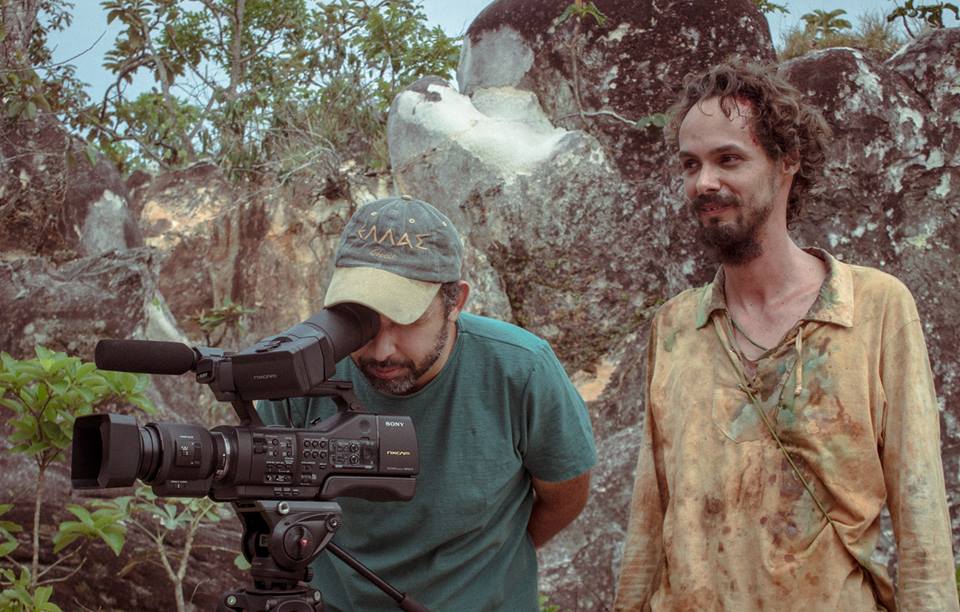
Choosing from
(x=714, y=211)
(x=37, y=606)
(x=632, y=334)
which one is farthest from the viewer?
(x=632, y=334)

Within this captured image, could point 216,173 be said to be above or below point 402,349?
above

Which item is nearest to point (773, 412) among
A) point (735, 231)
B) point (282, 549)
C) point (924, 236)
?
point (735, 231)

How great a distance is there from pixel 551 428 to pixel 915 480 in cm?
85

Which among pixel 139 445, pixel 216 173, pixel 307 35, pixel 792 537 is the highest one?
pixel 307 35

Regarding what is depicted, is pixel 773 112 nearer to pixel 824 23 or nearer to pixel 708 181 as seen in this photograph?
pixel 708 181

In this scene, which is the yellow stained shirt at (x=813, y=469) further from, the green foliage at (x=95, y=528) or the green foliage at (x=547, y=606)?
the green foliage at (x=547, y=606)

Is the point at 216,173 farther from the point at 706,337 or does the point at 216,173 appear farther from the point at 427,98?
the point at 706,337

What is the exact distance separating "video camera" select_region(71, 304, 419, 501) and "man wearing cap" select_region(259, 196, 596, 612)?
225 mm

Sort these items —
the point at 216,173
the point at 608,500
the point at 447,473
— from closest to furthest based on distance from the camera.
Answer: the point at 447,473, the point at 608,500, the point at 216,173

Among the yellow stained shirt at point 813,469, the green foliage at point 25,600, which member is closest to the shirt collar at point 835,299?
the yellow stained shirt at point 813,469

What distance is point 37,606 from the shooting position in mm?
3152

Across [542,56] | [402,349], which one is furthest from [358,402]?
[542,56]

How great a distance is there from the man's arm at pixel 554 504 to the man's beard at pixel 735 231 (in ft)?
2.25

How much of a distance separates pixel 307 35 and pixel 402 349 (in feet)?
33.0
